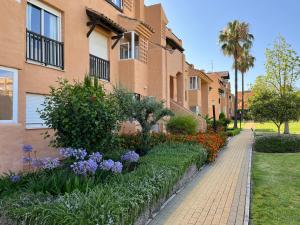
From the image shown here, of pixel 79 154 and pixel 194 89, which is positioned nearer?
pixel 79 154

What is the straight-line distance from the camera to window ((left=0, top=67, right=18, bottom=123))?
8.91m

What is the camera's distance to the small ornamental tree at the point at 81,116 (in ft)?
27.5

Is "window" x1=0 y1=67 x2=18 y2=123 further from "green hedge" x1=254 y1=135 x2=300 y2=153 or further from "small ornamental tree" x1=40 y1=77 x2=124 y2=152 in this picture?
"green hedge" x1=254 y1=135 x2=300 y2=153

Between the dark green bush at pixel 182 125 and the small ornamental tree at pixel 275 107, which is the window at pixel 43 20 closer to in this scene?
the dark green bush at pixel 182 125

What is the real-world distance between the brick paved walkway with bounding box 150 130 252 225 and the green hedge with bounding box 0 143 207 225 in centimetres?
56

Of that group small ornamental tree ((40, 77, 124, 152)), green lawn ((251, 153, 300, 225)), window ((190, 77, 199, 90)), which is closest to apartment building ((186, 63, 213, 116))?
window ((190, 77, 199, 90))

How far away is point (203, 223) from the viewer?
6516 mm

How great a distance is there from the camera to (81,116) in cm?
832

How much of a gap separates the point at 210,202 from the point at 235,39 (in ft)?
128

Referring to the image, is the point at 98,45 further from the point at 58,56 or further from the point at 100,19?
the point at 58,56

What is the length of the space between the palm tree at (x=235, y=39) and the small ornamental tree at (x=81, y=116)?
36.6 m

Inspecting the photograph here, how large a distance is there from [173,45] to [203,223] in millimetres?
26308

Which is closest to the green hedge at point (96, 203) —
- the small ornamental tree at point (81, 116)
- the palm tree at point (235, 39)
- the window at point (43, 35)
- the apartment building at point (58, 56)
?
the small ornamental tree at point (81, 116)

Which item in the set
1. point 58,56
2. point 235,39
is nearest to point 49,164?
point 58,56
